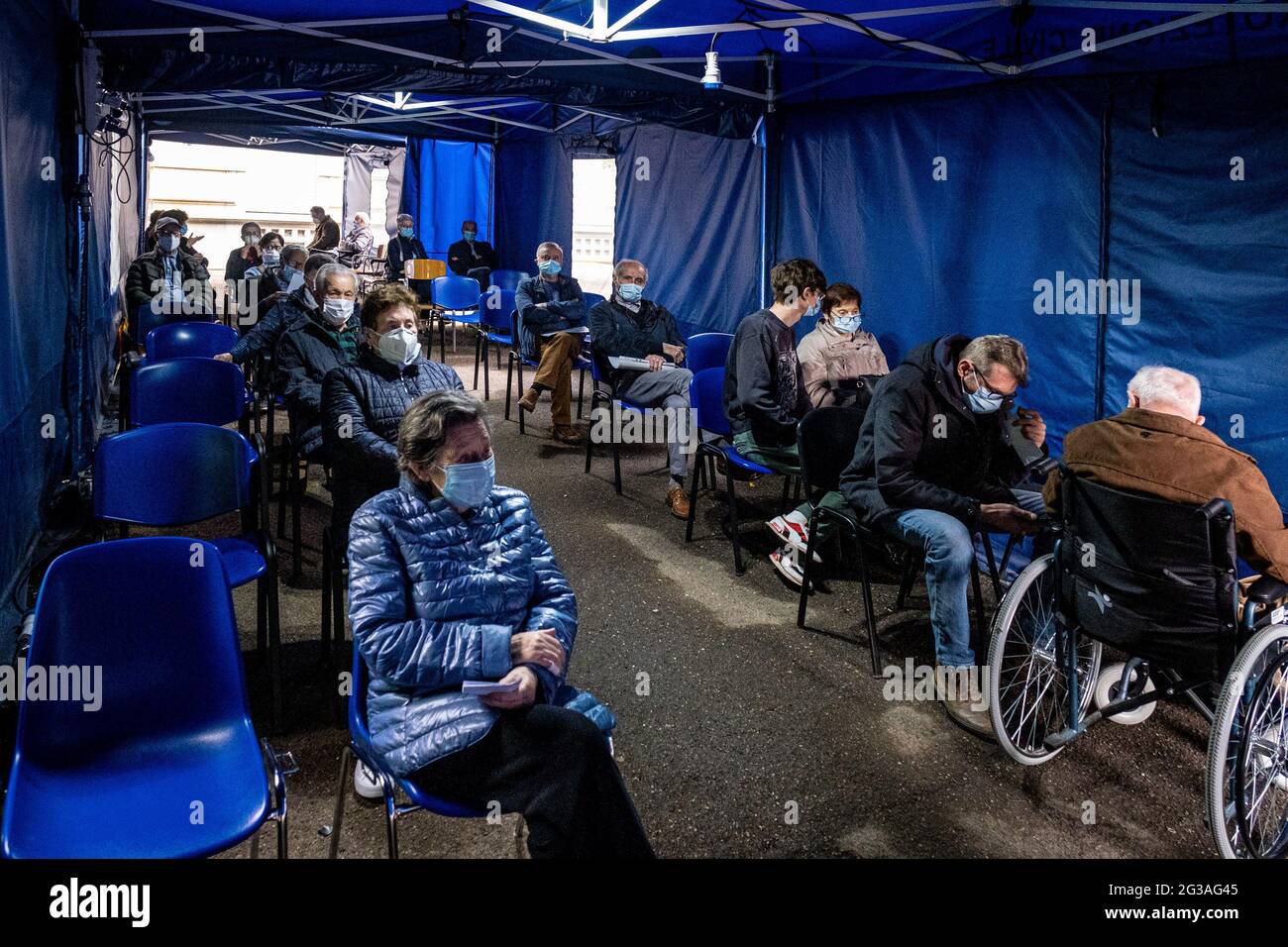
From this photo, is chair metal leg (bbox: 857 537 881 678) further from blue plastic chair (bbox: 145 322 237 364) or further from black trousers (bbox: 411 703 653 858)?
blue plastic chair (bbox: 145 322 237 364)

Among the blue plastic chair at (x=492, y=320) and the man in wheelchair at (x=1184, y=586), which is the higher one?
the blue plastic chair at (x=492, y=320)

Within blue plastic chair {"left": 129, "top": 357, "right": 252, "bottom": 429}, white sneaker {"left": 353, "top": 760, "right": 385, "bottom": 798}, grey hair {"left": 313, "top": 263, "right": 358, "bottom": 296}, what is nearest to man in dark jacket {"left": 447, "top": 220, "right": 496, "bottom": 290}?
grey hair {"left": 313, "top": 263, "right": 358, "bottom": 296}

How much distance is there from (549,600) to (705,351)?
422cm

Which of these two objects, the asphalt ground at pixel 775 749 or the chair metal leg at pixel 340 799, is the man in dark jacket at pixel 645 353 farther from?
the chair metal leg at pixel 340 799

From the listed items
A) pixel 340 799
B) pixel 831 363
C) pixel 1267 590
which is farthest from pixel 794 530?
pixel 340 799

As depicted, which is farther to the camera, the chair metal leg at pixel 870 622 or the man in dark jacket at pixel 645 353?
the man in dark jacket at pixel 645 353

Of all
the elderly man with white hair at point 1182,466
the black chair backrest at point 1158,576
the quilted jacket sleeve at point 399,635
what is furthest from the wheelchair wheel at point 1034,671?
the quilted jacket sleeve at point 399,635

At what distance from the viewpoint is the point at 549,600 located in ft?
8.20

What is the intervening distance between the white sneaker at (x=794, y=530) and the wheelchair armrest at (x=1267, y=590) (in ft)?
7.43

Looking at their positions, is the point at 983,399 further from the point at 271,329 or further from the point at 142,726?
the point at 271,329

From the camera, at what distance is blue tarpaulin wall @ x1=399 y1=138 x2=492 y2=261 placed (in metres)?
14.6

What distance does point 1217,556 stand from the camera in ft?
8.55

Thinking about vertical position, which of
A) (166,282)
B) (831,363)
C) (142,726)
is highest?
(166,282)

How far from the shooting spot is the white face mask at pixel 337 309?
5.07m
